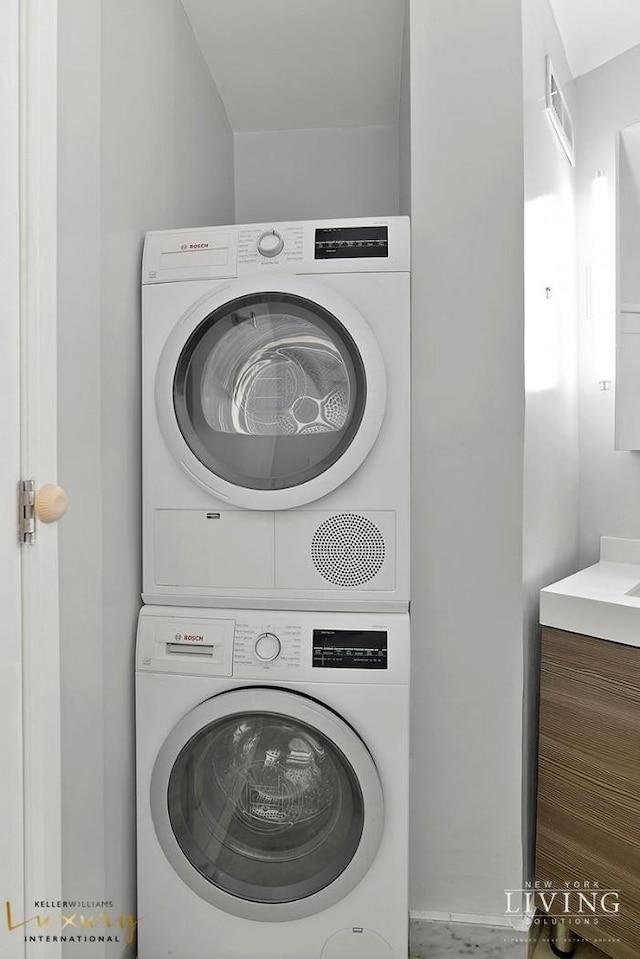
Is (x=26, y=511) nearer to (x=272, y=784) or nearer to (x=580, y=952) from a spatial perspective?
(x=272, y=784)

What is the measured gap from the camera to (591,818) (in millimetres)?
1510

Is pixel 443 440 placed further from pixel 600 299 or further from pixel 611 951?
pixel 611 951

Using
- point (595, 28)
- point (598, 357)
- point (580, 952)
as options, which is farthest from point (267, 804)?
point (595, 28)

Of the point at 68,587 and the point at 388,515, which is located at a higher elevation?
the point at 388,515

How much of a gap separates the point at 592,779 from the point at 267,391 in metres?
1.17

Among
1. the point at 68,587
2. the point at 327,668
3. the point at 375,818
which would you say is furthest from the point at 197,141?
the point at 375,818

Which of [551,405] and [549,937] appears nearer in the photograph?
[549,937]

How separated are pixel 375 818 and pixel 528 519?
0.78 meters

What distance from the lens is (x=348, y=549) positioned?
1.53 meters

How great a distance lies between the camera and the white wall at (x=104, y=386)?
127 centimetres

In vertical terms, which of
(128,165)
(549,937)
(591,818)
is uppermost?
(128,165)

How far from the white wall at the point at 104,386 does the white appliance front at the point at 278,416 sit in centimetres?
9

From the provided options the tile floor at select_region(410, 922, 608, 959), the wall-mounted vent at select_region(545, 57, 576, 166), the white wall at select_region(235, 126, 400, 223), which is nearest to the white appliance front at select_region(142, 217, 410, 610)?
the wall-mounted vent at select_region(545, 57, 576, 166)

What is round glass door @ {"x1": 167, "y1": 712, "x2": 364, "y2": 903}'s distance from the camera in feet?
4.92
